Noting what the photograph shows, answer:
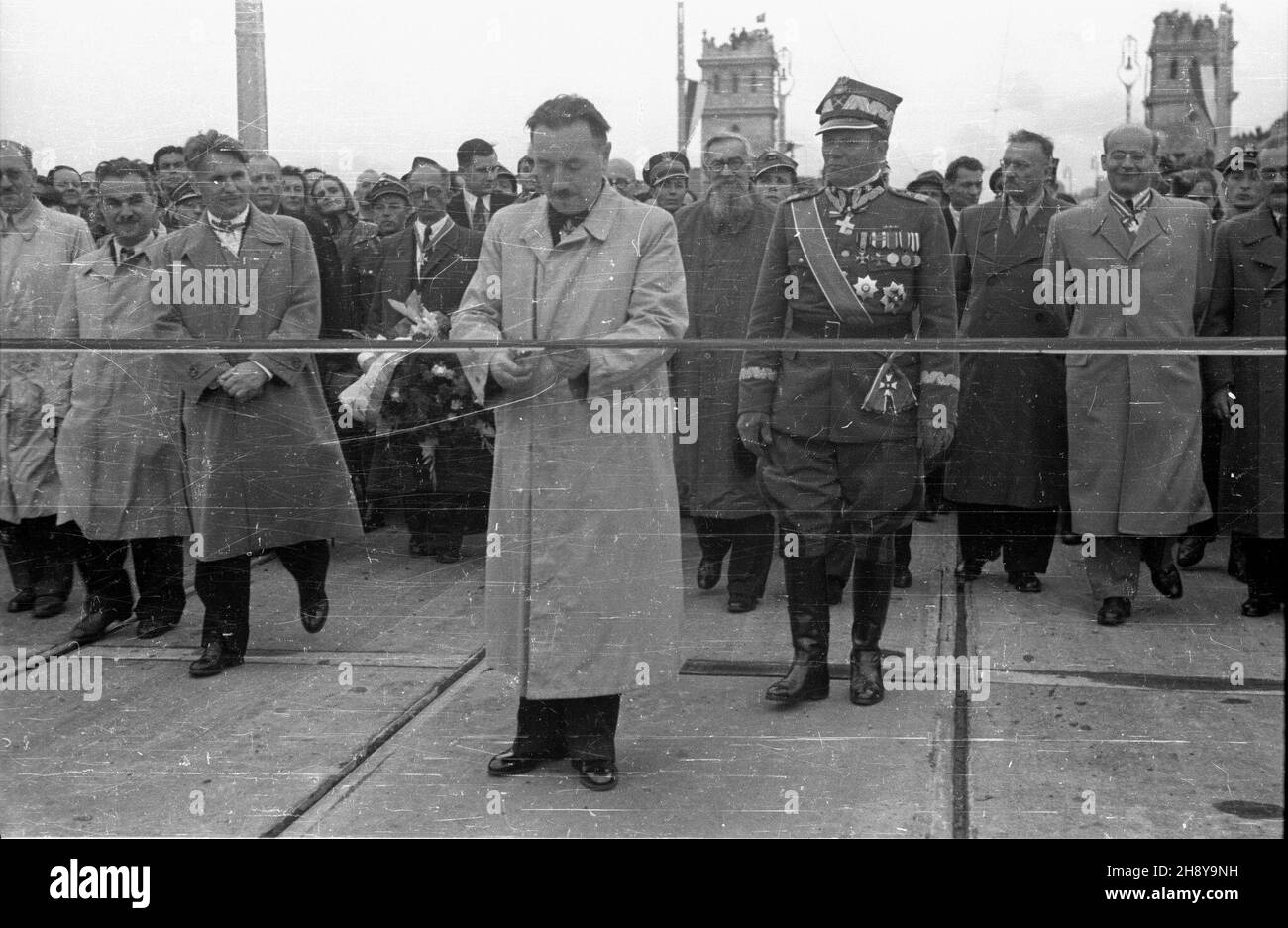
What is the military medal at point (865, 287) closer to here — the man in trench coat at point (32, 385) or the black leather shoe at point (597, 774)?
the black leather shoe at point (597, 774)

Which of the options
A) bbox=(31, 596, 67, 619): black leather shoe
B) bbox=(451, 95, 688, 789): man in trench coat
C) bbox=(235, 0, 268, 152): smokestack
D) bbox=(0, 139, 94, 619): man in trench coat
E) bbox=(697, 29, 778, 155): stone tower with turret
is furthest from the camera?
bbox=(31, 596, 67, 619): black leather shoe

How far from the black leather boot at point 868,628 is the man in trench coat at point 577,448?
523mm

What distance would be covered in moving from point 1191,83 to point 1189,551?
121cm

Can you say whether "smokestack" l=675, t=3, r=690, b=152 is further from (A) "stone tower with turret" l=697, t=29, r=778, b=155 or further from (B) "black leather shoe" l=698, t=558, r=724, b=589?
(B) "black leather shoe" l=698, t=558, r=724, b=589

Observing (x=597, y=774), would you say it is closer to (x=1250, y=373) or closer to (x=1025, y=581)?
(x=1025, y=581)

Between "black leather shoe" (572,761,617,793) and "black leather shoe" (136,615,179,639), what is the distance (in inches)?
49.2

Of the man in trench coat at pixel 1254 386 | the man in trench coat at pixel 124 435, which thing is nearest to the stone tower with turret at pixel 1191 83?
the man in trench coat at pixel 1254 386

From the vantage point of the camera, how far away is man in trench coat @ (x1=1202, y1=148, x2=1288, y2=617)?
348 cm

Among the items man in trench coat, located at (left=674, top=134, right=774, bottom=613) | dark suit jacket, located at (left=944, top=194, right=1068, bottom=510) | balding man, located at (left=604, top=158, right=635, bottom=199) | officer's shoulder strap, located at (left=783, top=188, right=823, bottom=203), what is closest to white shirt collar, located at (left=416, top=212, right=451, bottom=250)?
balding man, located at (left=604, top=158, right=635, bottom=199)

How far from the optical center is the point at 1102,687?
12.0 ft

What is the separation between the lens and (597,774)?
11.4ft

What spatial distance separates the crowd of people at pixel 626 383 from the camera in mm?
3496

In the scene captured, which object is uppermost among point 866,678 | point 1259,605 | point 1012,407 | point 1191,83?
point 1191,83

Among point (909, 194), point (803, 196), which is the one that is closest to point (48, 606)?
point (803, 196)
